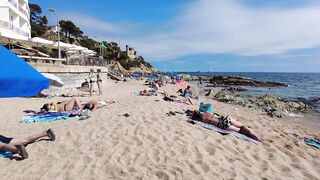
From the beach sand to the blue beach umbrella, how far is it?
5.52 ft

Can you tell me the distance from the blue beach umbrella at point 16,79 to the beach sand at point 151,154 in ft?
5.52

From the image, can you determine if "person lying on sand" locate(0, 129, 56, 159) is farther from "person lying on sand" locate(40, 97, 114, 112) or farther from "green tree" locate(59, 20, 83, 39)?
"green tree" locate(59, 20, 83, 39)

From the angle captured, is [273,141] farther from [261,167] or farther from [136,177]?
[136,177]

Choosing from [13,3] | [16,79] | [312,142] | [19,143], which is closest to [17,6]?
→ [13,3]

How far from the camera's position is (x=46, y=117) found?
30.1 ft

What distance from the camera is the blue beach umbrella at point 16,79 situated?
339 centimetres

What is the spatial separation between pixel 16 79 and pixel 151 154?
9.90 feet

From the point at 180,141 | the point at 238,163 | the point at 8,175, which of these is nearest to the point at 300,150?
the point at 238,163

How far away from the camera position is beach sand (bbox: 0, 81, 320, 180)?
4859 millimetres

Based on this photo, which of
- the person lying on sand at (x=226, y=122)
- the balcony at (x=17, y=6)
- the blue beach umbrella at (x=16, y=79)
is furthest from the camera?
the balcony at (x=17, y=6)

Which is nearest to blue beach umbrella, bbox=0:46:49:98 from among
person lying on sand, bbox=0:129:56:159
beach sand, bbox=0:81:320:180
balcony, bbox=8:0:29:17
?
beach sand, bbox=0:81:320:180

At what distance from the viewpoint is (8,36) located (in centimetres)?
1706

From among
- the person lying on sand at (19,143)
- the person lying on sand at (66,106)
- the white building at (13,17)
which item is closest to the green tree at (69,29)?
the white building at (13,17)

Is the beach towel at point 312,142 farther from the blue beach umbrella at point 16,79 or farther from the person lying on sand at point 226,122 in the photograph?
the blue beach umbrella at point 16,79
